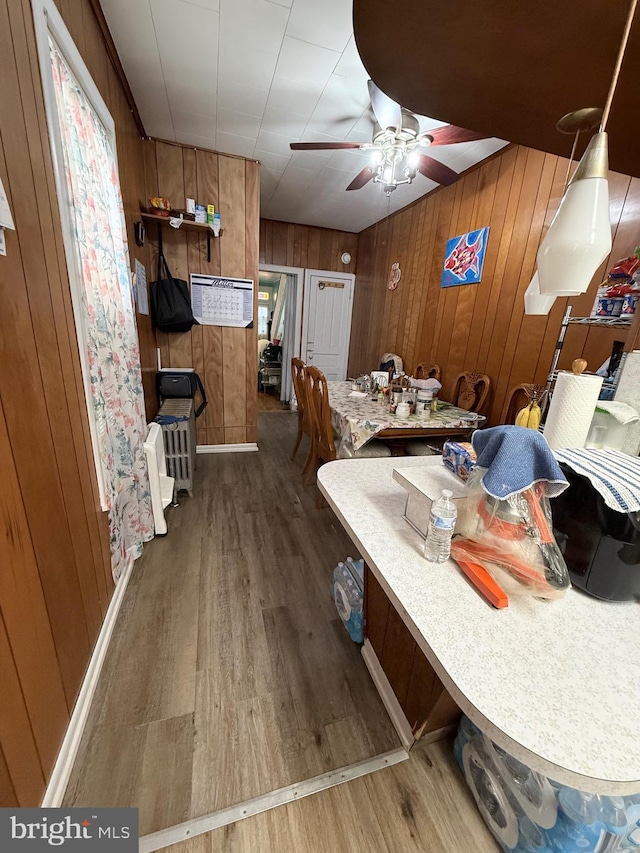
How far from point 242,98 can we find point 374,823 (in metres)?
3.46

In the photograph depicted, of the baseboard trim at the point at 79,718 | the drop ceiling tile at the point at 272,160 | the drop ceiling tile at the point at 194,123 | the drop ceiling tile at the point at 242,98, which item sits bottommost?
the baseboard trim at the point at 79,718

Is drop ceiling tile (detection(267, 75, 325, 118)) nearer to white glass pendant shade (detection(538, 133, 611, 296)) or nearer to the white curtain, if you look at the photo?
white glass pendant shade (detection(538, 133, 611, 296))

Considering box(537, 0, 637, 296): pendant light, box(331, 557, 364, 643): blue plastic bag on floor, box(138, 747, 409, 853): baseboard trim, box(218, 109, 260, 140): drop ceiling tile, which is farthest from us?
box(218, 109, 260, 140): drop ceiling tile

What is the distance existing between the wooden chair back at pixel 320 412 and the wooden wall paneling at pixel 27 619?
1.59 meters

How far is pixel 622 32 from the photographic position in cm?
60

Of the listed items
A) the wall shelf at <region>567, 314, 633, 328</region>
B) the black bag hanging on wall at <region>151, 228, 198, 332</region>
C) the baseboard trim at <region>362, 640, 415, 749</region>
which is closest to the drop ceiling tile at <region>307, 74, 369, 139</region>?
the black bag hanging on wall at <region>151, 228, 198, 332</region>

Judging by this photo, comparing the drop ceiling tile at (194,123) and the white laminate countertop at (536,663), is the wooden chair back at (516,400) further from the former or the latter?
the drop ceiling tile at (194,123)

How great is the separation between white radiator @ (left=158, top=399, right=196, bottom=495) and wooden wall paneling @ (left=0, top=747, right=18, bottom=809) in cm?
181

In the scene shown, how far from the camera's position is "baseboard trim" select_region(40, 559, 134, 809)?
923mm

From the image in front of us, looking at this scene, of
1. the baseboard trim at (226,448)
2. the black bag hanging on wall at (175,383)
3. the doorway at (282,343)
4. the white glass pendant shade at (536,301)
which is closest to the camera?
the white glass pendant shade at (536,301)

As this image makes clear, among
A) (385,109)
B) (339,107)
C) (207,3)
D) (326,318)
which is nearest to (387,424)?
(385,109)

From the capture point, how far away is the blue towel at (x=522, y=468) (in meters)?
0.65

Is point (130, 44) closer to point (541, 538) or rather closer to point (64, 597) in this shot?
point (64, 597)

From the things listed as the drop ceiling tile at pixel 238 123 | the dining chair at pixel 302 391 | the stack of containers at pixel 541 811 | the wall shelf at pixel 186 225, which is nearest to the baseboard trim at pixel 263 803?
the stack of containers at pixel 541 811
